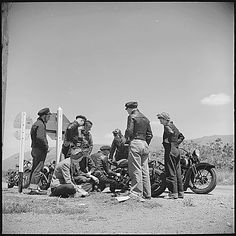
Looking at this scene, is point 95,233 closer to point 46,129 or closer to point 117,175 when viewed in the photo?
point 117,175

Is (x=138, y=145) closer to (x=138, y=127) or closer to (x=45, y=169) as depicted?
(x=138, y=127)

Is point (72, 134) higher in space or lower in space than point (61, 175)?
higher

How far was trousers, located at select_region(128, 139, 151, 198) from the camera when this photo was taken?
16.7ft

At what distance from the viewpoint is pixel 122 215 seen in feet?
15.5

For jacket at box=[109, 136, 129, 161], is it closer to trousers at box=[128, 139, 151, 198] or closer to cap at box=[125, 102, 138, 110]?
trousers at box=[128, 139, 151, 198]

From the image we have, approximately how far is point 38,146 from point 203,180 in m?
2.16

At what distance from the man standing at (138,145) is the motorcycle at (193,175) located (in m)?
0.16

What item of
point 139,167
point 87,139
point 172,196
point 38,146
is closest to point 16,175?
point 38,146

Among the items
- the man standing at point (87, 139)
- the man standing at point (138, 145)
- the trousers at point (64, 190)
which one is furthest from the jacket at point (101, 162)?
the trousers at point (64, 190)

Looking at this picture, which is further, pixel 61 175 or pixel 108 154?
pixel 108 154

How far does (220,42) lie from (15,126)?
8.82ft

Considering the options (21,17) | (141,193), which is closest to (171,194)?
(141,193)

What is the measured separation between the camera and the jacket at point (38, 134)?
5.18 meters

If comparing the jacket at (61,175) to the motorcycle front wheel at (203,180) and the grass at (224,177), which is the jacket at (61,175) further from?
the grass at (224,177)
